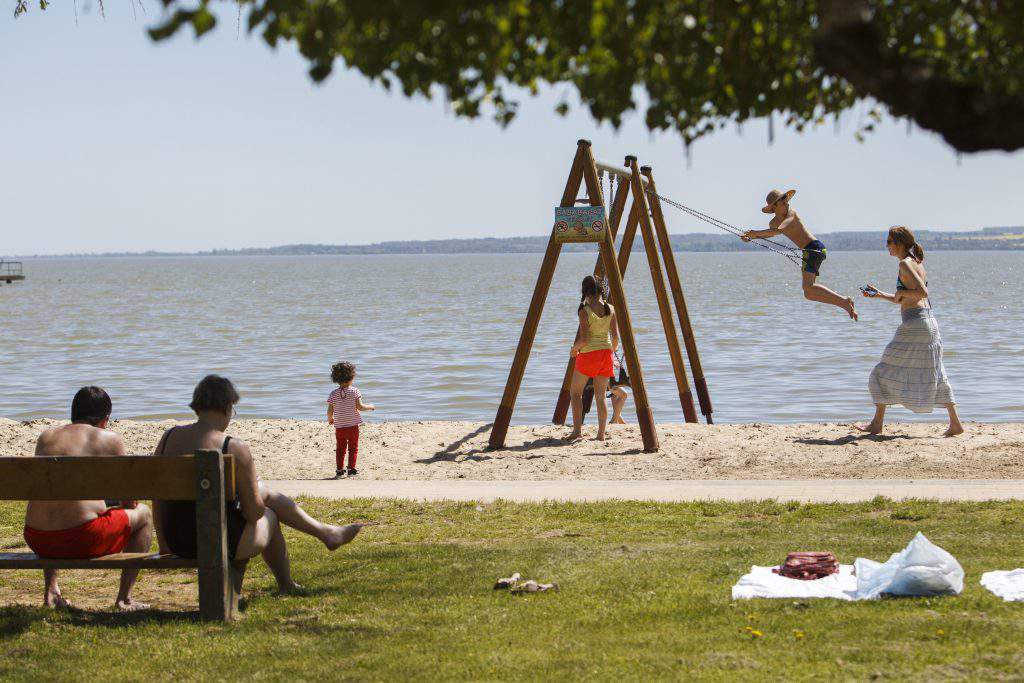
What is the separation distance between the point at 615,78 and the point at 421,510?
5.36 metres

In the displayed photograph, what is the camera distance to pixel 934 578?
18.6 feet

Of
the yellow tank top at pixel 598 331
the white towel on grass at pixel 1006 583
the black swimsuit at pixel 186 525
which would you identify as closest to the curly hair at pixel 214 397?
the black swimsuit at pixel 186 525

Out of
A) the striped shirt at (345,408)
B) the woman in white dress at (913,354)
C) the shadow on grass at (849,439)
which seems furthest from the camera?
the shadow on grass at (849,439)

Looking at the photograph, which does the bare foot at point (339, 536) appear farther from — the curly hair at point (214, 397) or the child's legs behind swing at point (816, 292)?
the child's legs behind swing at point (816, 292)

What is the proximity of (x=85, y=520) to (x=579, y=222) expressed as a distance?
22.9 ft

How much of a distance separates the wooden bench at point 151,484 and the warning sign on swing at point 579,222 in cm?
685

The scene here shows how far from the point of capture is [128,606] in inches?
235

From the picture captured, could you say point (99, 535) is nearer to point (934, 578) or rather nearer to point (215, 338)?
point (934, 578)

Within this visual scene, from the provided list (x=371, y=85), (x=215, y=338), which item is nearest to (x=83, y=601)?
(x=371, y=85)

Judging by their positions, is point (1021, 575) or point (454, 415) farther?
point (454, 415)

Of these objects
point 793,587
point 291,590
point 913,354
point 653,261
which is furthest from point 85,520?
point 653,261

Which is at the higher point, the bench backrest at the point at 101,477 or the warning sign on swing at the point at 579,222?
the warning sign on swing at the point at 579,222

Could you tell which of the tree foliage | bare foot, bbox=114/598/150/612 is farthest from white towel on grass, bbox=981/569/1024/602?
bare foot, bbox=114/598/150/612

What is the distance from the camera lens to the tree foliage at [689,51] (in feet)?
11.3
